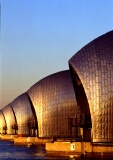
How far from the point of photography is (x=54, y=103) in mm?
80875

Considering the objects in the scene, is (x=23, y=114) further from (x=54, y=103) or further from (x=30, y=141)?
(x=54, y=103)

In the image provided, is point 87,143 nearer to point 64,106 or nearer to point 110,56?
point 110,56

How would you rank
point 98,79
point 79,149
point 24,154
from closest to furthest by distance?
point 79,149, point 98,79, point 24,154

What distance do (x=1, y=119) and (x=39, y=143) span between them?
56912mm

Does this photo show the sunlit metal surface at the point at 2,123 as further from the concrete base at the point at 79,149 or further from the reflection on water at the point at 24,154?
the concrete base at the point at 79,149

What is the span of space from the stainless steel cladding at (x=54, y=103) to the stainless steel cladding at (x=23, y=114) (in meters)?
15.3

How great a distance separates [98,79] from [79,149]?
8.18 m

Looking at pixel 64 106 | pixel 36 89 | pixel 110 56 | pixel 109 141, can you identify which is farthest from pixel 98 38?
pixel 36 89

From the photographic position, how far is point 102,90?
188ft

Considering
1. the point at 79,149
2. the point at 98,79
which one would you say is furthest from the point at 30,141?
the point at 98,79

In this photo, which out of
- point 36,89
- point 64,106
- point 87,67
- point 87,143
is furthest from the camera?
point 36,89

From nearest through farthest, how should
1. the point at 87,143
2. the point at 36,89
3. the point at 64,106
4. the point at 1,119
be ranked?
the point at 87,143, the point at 64,106, the point at 36,89, the point at 1,119

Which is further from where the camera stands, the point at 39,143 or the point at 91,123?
the point at 39,143

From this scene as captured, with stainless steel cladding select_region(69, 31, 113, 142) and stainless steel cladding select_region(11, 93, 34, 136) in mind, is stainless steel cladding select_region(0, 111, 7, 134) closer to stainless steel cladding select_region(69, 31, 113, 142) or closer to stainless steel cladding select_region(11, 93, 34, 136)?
stainless steel cladding select_region(11, 93, 34, 136)
